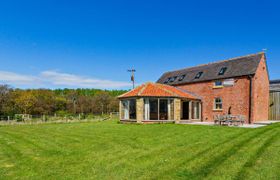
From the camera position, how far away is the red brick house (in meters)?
18.4

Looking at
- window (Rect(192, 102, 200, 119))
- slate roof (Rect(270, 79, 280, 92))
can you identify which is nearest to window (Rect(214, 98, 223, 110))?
window (Rect(192, 102, 200, 119))

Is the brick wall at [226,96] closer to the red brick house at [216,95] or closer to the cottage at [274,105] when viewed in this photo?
the red brick house at [216,95]

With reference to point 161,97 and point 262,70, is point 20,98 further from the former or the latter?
point 262,70

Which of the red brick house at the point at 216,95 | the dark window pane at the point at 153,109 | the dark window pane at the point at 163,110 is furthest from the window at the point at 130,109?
the dark window pane at the point at 163,110

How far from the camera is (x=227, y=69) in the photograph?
20.8m

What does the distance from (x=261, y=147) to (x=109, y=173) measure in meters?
5.95

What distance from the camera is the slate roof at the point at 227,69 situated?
745 inches

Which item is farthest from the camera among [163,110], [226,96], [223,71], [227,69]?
[163,110]

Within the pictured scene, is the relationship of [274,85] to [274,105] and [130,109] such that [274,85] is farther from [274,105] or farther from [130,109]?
[130,109]

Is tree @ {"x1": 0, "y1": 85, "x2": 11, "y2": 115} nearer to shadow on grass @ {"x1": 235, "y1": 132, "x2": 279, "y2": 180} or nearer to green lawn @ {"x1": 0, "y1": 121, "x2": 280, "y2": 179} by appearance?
green lawn @ {"x1": 0, "y1": 121, "x2": 280, "y2": 179}

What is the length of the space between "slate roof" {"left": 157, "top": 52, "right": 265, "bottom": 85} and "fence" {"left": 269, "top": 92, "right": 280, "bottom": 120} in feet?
17.8

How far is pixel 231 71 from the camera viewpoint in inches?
791

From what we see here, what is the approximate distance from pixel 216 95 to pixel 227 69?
10.2 feet

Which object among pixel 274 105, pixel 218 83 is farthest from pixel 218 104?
pixel 274 105
